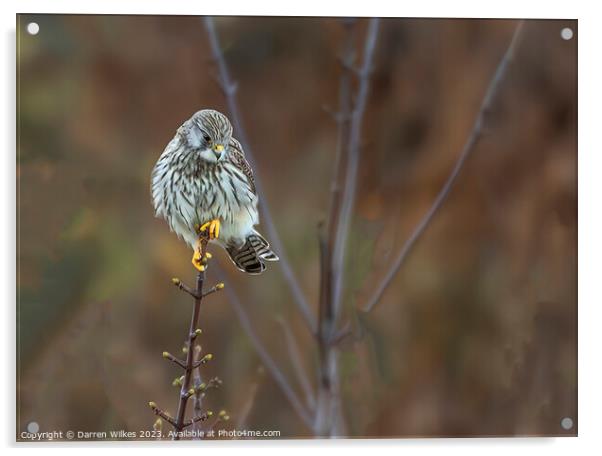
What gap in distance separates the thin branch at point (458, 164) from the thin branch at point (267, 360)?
0.94 ft

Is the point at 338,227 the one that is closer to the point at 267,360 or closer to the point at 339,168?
the point at 339,168

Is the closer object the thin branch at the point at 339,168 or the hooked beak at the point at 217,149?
the hooked beak at the point at 217,149

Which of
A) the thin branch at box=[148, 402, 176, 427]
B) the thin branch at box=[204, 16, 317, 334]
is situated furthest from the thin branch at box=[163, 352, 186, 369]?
the thin branch at box=[204, 16, 317, 334]

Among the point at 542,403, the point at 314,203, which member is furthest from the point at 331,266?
the point at 542,403

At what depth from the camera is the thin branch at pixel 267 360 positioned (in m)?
1.98

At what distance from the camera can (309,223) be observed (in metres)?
2.00

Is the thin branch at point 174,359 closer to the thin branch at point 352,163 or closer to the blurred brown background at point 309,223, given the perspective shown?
the blurred brown background at point 309,223

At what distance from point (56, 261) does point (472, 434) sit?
1192 millimetres

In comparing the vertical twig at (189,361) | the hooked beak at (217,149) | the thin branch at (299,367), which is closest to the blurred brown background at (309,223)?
the thin branch at (299,367)

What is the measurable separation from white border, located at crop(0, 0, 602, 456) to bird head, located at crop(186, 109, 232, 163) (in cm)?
30

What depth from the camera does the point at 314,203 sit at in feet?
6.57

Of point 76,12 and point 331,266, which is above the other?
point 76,12

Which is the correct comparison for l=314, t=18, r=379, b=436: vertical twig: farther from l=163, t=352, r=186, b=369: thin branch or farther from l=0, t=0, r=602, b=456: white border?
l=163, t=352, r=186, b=369: thin branch
